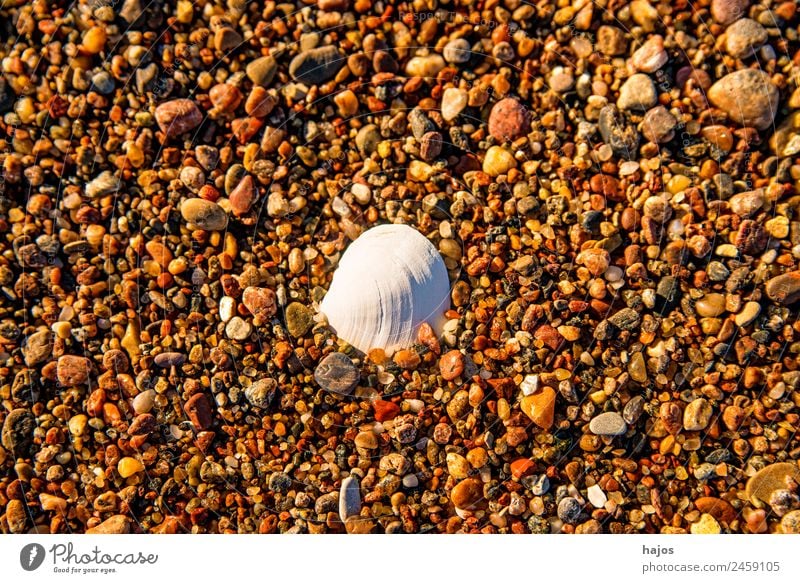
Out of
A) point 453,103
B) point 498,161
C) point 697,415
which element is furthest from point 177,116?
point 697,415

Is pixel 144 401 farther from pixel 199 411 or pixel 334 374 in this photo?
pixel 334 374

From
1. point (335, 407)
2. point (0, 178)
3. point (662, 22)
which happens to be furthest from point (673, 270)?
point (0, 178)

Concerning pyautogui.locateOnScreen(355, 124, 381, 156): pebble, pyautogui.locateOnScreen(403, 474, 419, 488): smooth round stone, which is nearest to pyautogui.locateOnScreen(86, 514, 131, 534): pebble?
pyautogui.locateOnScreen(403, 474, 419, 488): smooth round stone

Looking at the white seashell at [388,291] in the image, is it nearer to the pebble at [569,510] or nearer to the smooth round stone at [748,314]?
the pebble at [569,510]

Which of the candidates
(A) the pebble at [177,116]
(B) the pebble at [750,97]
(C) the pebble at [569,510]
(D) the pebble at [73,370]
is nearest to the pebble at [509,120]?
(B) the pebble at [750,97]

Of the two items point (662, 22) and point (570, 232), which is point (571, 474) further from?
point (662, 22)

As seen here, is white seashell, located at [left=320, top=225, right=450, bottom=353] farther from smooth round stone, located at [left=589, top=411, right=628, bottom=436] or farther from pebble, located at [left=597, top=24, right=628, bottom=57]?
pebble, located at [left=597, top=24, right=628, bottom=57]

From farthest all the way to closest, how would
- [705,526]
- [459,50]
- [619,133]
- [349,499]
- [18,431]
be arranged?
[459,50] → [619,133] → [18,431] → [349,499] → [705,526]
